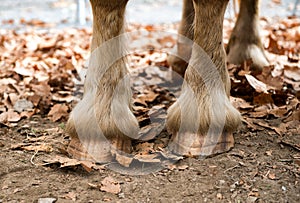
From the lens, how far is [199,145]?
6.28 ft

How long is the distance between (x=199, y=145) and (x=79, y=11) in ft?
12.8

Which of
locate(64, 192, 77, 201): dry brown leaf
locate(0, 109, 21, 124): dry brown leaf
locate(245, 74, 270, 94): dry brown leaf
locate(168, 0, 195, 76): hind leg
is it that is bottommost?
locate(64, 192, 77, 201): dry brown leaf

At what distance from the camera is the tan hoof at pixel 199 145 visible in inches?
75.2

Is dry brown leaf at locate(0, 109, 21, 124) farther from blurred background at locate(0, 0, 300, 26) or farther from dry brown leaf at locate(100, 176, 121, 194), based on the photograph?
blurred background at locate(0, 0, 300, 26)

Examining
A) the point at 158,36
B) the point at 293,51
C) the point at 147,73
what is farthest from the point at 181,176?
the point at 158,36

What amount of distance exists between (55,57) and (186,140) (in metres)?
2.17

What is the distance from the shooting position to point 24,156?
1959 mm

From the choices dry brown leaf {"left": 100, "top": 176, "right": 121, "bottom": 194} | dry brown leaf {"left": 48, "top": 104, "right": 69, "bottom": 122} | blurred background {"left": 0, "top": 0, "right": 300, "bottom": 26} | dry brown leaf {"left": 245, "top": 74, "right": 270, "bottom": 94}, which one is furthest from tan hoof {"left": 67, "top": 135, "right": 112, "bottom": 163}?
blurred background {"left": 0, "top": 0, "right": 300, "bottom": 26}

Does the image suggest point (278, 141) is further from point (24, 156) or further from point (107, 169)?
point (24, 156)

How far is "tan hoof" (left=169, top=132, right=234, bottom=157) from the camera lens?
75.2 inches

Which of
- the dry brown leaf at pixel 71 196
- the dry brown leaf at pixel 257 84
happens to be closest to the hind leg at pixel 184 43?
the dry brown leaf at pixel 257 84

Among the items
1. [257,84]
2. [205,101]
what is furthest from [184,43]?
[205,101]

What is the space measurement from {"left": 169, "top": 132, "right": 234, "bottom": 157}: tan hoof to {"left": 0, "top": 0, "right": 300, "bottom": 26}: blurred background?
3667mm

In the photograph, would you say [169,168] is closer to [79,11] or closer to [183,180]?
[183,180]
